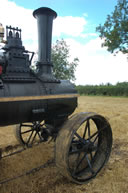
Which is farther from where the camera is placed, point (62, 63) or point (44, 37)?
point (62, 63)

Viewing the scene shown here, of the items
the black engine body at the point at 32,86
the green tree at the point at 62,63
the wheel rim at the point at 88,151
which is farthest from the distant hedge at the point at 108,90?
the black engine body at the point at 32,86

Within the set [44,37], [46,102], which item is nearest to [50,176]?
[46,102]

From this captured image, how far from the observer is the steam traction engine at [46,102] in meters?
2.57

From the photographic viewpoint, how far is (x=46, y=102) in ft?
9.77

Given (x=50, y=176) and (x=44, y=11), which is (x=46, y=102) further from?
(x=44, y=11)

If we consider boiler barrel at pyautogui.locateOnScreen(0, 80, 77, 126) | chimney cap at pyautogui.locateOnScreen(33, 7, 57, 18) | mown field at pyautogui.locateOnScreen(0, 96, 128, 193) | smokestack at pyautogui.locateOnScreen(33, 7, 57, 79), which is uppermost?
chimney cap at pyautogui.locateOnScreen(33, 7, 57, 18)

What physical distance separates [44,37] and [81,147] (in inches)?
88.7

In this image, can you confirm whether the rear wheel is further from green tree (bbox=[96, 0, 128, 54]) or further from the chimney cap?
green tree (bbox=[96, 0, 128, 54])

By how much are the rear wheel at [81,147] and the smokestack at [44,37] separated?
1134mm

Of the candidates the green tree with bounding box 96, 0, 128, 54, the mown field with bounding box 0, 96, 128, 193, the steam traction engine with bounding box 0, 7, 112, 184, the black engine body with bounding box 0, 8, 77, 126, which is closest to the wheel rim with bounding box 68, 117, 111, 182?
the steam traction engine with bounding box 0, 7, 112, 184

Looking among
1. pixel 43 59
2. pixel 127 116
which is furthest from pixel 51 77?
pixel 127 116

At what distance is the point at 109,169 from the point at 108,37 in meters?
16.1

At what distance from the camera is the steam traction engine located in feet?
8.43

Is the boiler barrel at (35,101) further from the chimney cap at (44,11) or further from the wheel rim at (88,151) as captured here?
the chimney cap at (44,11)
